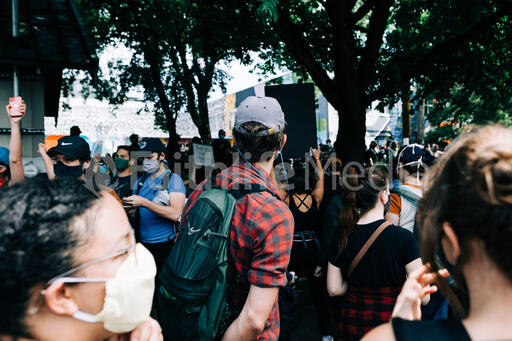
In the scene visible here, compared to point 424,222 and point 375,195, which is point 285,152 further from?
point 424,222

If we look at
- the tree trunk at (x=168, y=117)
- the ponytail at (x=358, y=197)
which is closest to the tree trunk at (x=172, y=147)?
the tree trunk at (x=168, y=117)

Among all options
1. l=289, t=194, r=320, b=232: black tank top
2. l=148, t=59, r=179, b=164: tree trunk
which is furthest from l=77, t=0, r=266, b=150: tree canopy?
l=289, t=194, r=320, b=232: black tank top

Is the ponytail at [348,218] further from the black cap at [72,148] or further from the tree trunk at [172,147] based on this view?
the tree trunk at [172,147]

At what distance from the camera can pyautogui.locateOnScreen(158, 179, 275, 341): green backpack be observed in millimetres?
1727

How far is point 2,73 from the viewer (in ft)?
16.6

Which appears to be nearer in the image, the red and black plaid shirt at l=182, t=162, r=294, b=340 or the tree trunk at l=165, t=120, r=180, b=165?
the red and black plaid shirt at l=182, t=162, r=294, b=340

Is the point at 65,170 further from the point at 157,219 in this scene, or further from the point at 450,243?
the point at 450,243

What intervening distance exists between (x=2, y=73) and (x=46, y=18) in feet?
3.36

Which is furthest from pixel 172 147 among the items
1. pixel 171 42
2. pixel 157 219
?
pixel 157 219

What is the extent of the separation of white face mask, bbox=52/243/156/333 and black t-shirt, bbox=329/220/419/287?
1704 mm

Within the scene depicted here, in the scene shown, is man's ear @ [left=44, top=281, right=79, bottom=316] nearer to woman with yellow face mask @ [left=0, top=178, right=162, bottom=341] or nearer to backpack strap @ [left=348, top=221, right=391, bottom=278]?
woman with yellow face mask @ [left=0, top=178, right=162, bottom=341]

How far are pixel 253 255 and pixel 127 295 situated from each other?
2.12 feet

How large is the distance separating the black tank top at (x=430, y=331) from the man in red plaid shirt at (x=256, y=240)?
2.47 feet

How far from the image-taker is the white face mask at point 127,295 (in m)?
1.27
